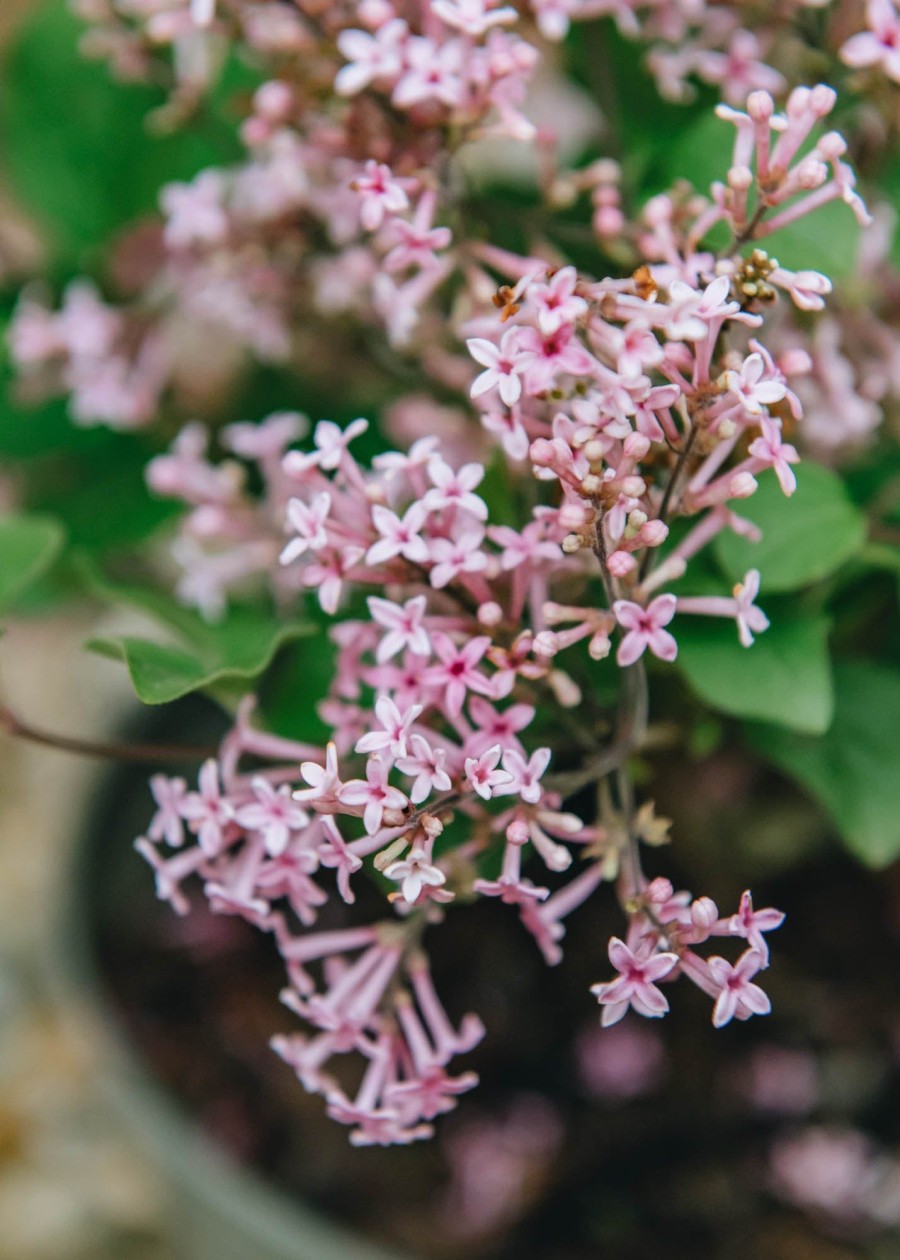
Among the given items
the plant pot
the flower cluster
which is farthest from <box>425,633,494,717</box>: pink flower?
the plant pot

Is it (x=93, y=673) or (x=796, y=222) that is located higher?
(x=796, y=222)

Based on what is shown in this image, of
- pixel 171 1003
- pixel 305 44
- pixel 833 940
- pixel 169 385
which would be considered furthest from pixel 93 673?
pixel 305 44

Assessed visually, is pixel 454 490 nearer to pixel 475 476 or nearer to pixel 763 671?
pixel 475 476

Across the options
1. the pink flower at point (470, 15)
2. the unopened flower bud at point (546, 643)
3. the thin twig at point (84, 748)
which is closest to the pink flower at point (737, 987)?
the unopened flower bud at point (546, 643)

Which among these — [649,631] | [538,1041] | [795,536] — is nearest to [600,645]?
[649,631]

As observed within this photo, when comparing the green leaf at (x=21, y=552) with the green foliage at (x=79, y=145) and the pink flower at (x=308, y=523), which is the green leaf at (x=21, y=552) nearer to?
the pink flower at (x=308, y=523)

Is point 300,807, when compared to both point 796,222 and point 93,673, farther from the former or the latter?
point 93,673

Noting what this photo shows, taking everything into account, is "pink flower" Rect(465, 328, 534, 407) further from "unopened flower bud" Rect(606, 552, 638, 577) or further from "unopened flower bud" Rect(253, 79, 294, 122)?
"unopened flower bud" Rect(253, 79, 294, 122)
